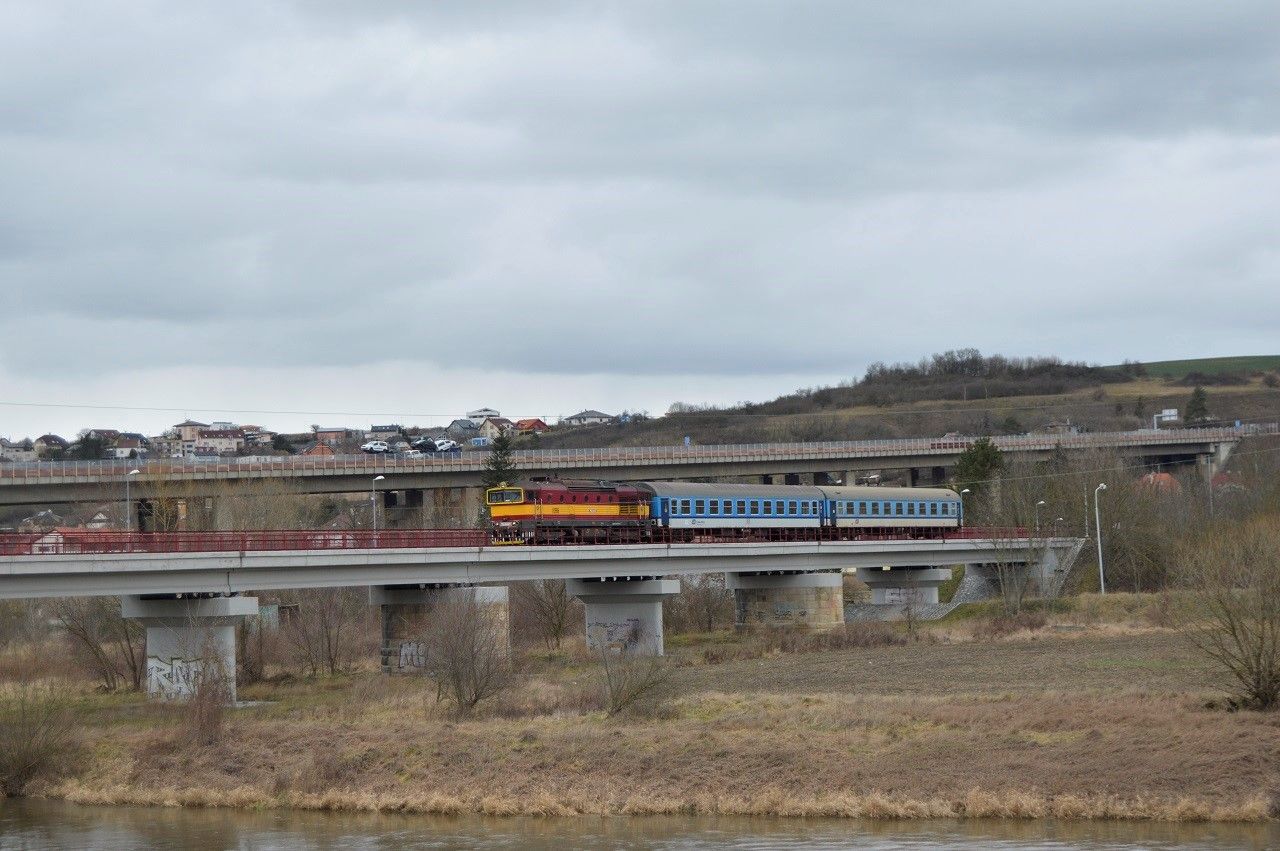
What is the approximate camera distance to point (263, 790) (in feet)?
129

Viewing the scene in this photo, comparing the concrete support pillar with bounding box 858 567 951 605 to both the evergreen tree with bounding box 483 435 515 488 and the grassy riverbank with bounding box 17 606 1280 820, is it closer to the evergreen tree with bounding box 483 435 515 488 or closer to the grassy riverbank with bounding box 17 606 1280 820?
the evergreen tree with bounding box 483 435 515 488

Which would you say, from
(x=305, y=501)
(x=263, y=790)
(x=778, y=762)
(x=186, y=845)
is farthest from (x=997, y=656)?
(x=305, y=501)

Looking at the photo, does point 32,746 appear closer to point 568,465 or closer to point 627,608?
point 627,608

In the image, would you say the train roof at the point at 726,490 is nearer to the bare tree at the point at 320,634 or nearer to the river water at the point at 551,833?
the bare tree at the point at 320,634

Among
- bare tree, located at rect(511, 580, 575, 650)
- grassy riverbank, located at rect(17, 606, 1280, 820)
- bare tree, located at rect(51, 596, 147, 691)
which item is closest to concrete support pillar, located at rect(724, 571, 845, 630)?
bare tree, located at rect(511, 580, 575, 650)

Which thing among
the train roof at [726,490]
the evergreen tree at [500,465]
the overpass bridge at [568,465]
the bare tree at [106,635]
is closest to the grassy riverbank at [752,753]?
the bare tree at [106,635]

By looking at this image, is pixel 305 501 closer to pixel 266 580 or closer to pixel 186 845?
pixel 266 580

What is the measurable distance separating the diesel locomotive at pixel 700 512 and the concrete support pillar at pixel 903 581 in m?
2.91

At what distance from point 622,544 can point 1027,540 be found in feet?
104

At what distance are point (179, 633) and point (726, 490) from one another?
109ft

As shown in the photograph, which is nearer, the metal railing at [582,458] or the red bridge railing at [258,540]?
the red bridge railing at [258,540]

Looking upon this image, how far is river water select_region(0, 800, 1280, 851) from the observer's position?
30.8 meters

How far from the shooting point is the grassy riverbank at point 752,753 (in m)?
33.8

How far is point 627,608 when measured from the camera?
71125mm
